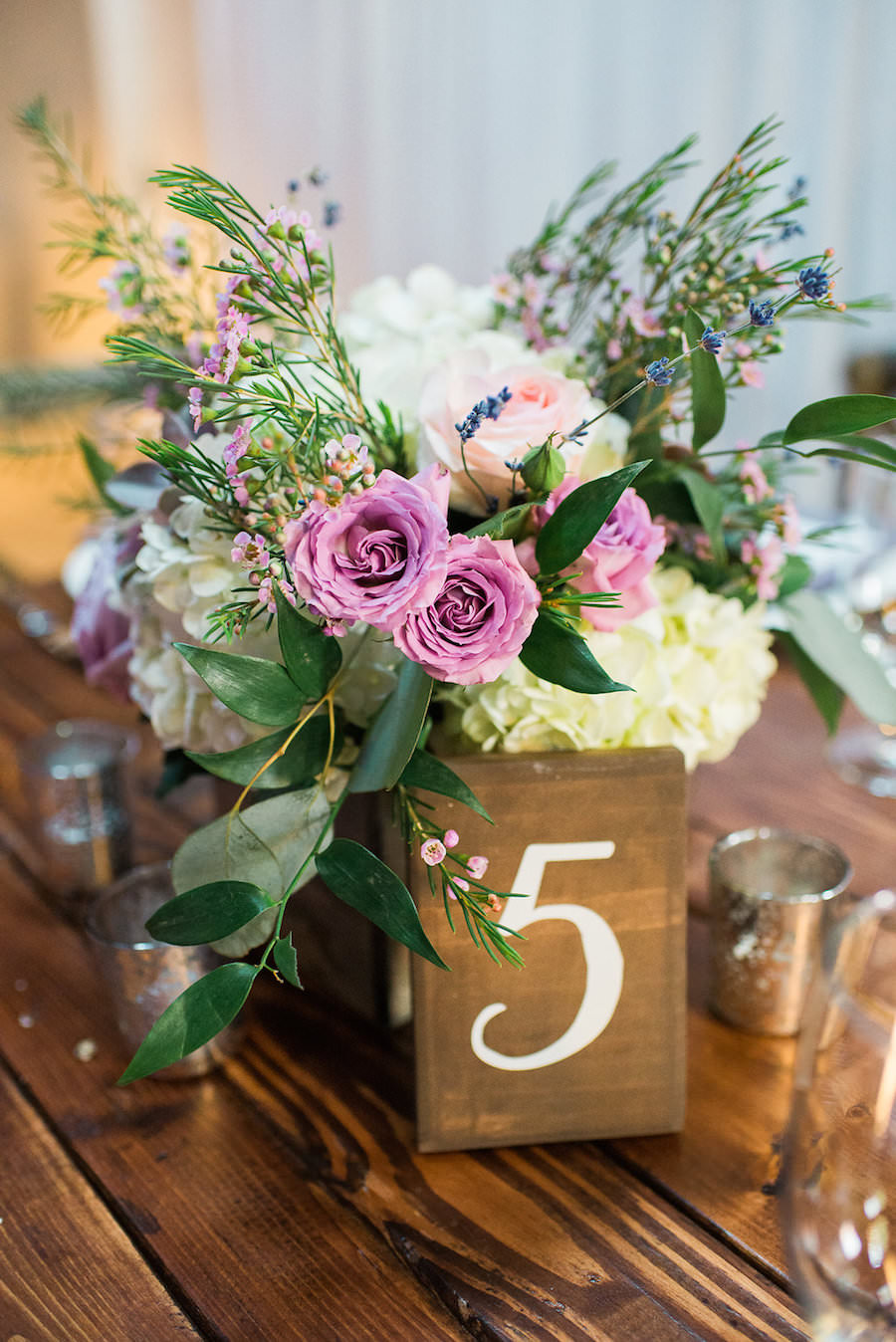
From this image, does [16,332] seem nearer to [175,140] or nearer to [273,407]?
[175,140]

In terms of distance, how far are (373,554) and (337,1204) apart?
0.32 meters

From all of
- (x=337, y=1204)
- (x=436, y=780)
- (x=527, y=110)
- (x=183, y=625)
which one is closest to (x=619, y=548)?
(x=436, y=780)

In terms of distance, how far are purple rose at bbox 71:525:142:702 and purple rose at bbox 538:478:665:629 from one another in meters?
0.31

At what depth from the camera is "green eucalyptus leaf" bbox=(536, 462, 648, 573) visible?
491mm

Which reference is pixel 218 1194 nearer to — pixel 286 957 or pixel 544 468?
pixel 286 957

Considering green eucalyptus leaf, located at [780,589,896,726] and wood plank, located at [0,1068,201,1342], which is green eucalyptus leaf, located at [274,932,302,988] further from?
green eucalyptus leaf, located at [780,589,896,726]

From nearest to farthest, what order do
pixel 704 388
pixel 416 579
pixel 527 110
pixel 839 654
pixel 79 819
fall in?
pixel 416 579
pixel 704 388
pixel 839 654
pixel 79 819
pixel 527 110

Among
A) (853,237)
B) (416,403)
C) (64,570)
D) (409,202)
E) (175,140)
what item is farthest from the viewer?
(175,140)

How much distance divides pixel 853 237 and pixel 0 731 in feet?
8.39

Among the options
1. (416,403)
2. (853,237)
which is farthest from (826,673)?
(853,237)

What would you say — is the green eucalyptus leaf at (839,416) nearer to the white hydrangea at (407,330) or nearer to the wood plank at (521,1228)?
the white hydrangea at (407,330)

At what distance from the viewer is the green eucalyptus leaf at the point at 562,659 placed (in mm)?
491

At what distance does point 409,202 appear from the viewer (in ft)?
10.9

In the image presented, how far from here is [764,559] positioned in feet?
2.12
